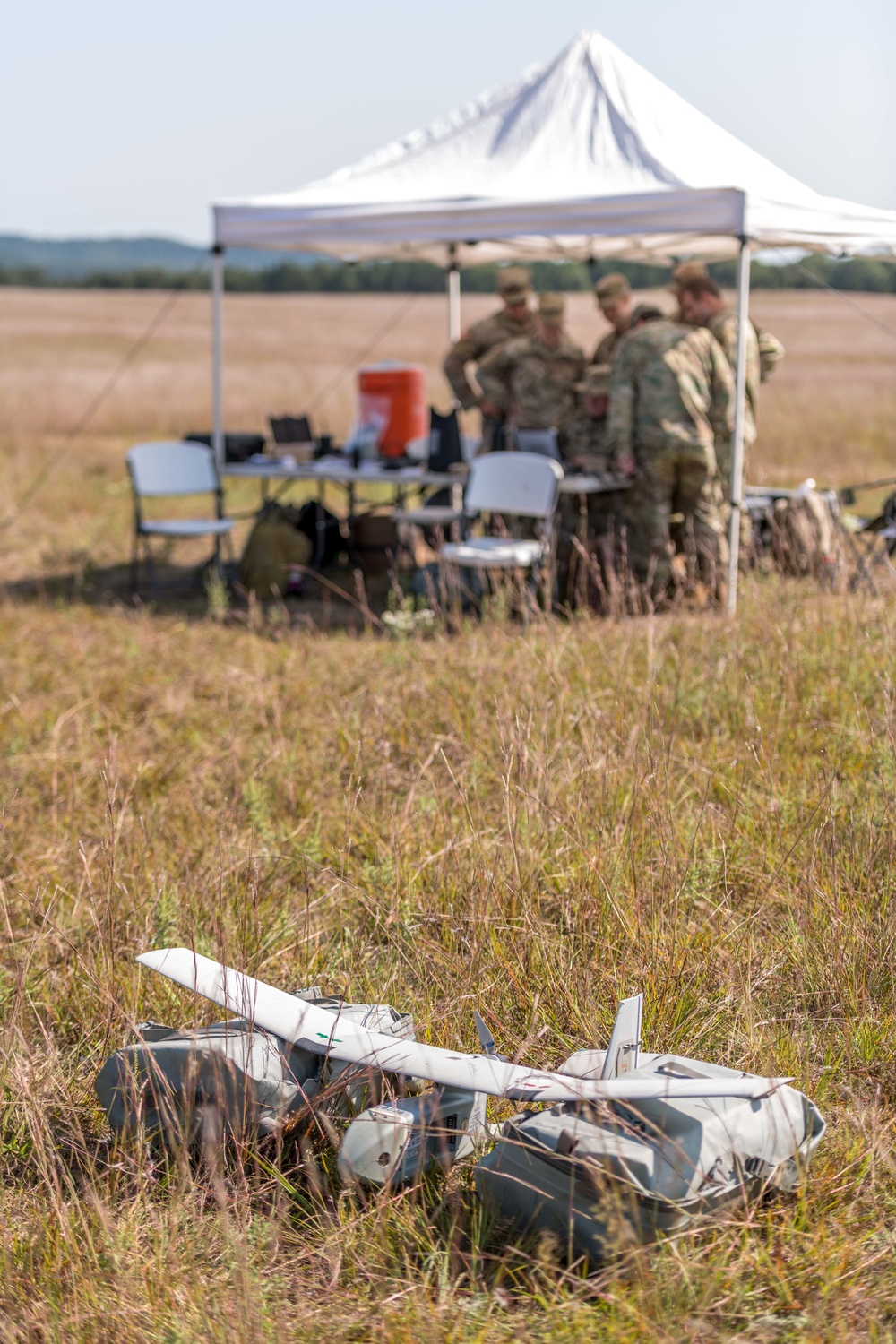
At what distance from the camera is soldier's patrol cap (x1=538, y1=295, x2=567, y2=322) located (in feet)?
29.1

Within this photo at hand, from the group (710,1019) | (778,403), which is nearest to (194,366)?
(778,403)

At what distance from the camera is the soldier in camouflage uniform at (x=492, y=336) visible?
9.74m

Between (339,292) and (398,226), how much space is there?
7894 cm

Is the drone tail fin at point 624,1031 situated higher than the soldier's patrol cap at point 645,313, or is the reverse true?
the soldier's patrol cap at point 645,313

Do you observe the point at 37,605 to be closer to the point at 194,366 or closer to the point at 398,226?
the point at 398,226

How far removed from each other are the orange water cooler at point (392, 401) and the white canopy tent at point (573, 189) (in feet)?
3.23

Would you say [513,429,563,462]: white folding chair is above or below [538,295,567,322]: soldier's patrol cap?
below

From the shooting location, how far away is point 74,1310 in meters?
2.16

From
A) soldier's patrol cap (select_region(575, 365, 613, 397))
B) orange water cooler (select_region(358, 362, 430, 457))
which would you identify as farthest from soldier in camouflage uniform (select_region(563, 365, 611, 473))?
orange water cooler (select_region(358, 362, 430, 457))

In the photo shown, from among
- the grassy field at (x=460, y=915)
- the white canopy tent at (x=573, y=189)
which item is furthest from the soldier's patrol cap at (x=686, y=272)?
the grassy field at (x=460, y=915)

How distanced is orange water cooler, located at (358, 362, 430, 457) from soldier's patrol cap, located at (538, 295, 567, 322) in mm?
1169

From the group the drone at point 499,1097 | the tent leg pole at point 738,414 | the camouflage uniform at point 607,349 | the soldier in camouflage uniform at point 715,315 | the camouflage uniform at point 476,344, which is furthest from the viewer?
the camouflage uniform at point 476,344

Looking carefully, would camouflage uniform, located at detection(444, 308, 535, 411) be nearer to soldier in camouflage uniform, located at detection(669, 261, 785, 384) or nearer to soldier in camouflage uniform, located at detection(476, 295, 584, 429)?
soldier in camouflage uniform, located at detection(476, 295, 584, 429)

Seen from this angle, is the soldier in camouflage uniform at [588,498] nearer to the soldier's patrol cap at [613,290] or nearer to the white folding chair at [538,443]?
the white folding chair at [538,443]
